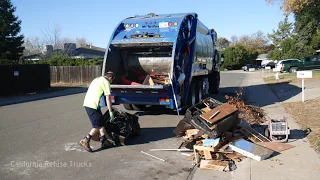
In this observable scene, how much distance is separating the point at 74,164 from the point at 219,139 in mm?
2636

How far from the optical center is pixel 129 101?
10.2 meters

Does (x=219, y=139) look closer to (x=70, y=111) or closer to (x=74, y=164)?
(x=74, y=164)

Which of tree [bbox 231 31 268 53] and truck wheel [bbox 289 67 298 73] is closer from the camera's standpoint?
truck wheel [bbox 289 67 298 73]

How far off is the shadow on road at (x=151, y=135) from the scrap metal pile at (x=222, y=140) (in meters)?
0.80

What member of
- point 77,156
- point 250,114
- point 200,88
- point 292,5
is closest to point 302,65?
point 292,5

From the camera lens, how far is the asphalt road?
559 centimetres

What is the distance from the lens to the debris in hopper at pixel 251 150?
6.04 meters

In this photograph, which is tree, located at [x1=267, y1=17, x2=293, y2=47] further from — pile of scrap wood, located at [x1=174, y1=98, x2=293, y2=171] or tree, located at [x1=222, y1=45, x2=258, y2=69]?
pile of scrap wood, located at [x1=174, y1=98, x2=293, y2=171]

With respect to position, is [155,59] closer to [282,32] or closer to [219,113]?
[219,113]

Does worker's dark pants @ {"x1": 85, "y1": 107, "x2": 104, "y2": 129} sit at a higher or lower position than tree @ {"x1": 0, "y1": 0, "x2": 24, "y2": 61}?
lower

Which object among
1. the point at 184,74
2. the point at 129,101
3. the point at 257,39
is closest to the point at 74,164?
the point at 129,101

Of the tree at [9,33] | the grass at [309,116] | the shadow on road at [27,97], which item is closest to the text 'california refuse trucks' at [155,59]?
the grass at [309,116]

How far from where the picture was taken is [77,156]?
21.5ft

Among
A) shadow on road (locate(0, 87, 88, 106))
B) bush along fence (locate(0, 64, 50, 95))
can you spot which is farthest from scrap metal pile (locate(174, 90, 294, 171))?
bush along fence (locate(0, 64, 50, 95))
